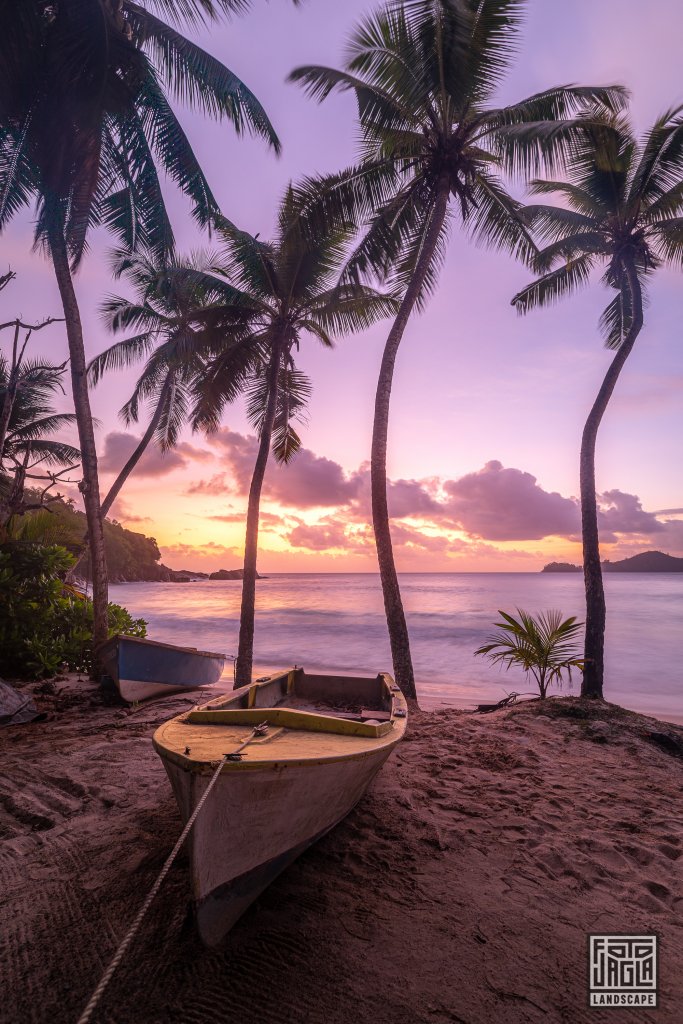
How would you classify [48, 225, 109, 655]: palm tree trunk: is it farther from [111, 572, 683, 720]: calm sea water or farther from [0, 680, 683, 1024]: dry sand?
[111, 572, 683, 720]: calm sea water

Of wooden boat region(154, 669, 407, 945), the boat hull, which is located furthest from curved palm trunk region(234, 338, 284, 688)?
the boat hull

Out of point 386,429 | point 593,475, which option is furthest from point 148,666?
point 593,475

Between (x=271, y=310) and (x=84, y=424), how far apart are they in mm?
4635

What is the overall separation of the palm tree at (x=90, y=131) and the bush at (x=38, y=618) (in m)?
0.81

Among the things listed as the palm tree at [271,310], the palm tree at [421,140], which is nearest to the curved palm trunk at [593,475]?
the palm tree at [421,140]

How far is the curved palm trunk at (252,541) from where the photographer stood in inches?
374

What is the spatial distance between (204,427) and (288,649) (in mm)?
10765

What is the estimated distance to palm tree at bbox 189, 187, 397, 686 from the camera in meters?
10.4

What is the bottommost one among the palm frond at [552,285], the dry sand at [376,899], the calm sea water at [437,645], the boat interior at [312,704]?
the calm sea water at [437,645]

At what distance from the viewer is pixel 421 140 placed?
847 centimetres

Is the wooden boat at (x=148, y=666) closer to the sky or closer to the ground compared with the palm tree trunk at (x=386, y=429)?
closer to the ground

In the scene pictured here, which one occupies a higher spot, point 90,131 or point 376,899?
point 90,131
